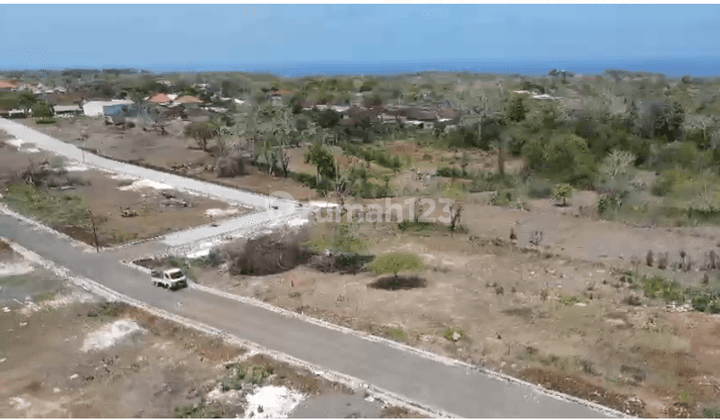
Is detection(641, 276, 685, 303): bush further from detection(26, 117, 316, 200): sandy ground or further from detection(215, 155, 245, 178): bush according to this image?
detection(215, 155, 245, 178): bush

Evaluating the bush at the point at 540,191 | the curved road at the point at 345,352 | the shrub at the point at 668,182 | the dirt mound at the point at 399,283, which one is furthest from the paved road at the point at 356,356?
the shrub at the point at 668,182

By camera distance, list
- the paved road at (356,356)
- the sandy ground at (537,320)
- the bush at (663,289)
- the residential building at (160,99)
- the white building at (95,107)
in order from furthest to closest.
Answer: the residential building at (160,99), the white building at (95,107), the bush at (663,289), the sandy ground at (537,320), the paved road at (356,356)

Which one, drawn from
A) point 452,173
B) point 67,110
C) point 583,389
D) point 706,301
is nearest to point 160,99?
point 67,110

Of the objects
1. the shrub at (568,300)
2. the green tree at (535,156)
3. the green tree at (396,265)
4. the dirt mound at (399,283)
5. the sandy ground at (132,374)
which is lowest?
the sandy ground at (132,374)

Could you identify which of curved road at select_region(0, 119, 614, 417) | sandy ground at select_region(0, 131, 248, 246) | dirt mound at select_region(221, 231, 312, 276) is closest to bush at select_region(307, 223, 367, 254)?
dirt mound at select_region(221, 231, 312, 276)

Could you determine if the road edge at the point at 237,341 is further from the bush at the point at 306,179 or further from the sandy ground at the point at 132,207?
the bush at the point at 306,179

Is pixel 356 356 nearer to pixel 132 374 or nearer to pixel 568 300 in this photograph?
pixel 132 374
